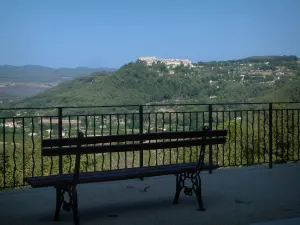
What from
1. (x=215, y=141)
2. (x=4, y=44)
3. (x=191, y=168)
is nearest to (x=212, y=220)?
(x=191, y=168)

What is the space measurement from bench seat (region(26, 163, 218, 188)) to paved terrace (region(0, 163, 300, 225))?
1.49ft

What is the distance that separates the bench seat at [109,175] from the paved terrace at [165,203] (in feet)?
1.49

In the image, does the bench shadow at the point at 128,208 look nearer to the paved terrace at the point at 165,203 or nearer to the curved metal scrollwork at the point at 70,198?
the paved terrace at the point at 165,203

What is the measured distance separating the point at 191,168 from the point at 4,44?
54619 mm

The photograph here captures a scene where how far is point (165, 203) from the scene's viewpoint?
18.2 ft

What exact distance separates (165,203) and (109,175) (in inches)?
43.1

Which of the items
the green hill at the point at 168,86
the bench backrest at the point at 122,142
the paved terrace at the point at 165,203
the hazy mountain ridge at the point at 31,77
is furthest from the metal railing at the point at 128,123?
the hazy mountain ridge at the point at 31,77

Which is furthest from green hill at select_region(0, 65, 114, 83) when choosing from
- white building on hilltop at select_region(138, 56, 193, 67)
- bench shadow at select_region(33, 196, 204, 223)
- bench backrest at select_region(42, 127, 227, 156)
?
bench backrest at select_region(42, 127, 227, 156)

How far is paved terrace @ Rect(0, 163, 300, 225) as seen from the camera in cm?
487

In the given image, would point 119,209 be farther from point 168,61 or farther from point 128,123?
point 168,61

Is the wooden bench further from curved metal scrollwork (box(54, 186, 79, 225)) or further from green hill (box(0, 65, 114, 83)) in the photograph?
green hill (box(0, 65, 114, 83))

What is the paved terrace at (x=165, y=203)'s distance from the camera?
4.87 meters

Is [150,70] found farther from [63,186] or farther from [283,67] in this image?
[63,186]

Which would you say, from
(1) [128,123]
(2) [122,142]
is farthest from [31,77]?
(2) [122,142]
